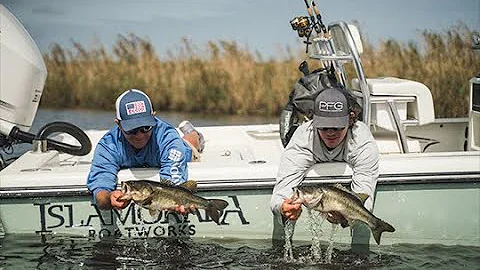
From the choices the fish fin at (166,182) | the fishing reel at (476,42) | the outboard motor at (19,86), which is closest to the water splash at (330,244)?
the fish fin at (166,182)

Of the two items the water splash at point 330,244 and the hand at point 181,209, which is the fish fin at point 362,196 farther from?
the hand at point 181,209

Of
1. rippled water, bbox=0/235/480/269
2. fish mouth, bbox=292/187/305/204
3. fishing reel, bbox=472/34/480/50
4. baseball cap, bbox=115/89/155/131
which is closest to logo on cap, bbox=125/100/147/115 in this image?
baseball cap, bbox=115/89/155/131

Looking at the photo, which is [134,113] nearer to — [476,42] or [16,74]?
[16,74]

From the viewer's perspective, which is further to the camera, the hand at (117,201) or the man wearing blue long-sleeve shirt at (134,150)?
the man wearing blue long-sleeve shirt at (134,150)

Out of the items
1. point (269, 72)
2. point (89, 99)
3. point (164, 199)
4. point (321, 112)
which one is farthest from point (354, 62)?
point (89, 99)

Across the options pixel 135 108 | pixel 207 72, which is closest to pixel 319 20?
pixel 135 108

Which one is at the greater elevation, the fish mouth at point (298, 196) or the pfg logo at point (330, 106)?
the pfg logo at point (330, 106)

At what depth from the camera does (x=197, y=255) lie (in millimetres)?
6465

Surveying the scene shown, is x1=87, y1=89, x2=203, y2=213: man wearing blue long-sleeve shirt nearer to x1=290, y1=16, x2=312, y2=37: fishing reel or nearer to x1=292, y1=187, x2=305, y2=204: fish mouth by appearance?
x1=292, y1=187, x2=305, y2=204: fish mouth

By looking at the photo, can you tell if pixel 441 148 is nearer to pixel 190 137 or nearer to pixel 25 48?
pixel 190 137

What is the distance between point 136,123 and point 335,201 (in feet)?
5.45

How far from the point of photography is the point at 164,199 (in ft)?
19.4

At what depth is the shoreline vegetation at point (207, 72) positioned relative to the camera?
17.4 meters

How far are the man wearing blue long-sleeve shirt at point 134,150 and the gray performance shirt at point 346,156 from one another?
0.81m
